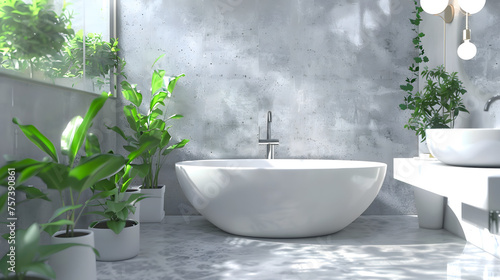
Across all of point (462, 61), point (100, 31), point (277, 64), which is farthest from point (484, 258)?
point (100, 31)

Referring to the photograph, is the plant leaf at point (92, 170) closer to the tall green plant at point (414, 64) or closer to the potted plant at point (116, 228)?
the potted plant at point (116, 228)

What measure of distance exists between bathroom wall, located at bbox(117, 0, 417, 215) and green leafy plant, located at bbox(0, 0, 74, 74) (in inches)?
60.9

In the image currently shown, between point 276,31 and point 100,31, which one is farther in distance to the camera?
point 276,31

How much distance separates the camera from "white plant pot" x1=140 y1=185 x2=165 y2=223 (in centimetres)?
348

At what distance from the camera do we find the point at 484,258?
2.58 metres

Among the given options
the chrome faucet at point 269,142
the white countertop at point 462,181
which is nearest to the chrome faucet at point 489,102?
the white countertop at point 462,181

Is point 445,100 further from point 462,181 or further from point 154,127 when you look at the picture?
point 154,127

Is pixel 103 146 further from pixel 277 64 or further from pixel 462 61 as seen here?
pixel 462 61

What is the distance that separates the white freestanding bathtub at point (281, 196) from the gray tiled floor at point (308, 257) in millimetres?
117

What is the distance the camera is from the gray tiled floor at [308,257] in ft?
7.39

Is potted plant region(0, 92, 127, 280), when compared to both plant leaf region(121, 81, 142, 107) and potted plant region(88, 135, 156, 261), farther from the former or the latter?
plant leaf region(121, 81, 142, 107)

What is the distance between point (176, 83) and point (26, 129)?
213cm

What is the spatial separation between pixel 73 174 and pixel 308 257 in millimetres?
1463

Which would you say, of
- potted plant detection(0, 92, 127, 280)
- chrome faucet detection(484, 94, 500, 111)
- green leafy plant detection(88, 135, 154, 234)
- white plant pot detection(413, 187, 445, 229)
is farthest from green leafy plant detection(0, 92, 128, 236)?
white plant pot detection(413, 187, 445, 229)
